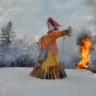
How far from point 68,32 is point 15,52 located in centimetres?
1194

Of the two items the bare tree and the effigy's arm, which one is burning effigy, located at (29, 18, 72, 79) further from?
the bare tree

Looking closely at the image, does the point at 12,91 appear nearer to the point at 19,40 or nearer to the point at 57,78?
the point at 57,78

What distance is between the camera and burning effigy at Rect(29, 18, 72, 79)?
10.1m

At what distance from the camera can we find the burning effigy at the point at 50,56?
33.0ft

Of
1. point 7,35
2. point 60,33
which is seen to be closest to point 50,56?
point 60,33

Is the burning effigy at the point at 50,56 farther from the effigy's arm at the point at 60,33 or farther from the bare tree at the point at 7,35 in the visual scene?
the bare tree at the point at 7,35

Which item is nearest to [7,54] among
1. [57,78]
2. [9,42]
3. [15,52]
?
[15,52]

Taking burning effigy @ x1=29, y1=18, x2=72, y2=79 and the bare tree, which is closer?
burning effigy @ x1=29, y1=18, x2=72, y2=79

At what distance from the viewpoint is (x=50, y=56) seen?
10.4 metres

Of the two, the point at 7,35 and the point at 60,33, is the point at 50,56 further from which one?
the point at 7,35

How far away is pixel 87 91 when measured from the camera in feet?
23.8

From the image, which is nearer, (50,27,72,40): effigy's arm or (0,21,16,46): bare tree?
(50,27,72,40): effigy's arm

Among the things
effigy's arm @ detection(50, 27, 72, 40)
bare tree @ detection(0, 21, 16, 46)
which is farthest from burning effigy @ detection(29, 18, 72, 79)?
bare tree @ detection(0, 21, 16, 46)

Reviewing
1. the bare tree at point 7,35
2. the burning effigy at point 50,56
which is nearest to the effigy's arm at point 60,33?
the burning effigy at point 50,56
